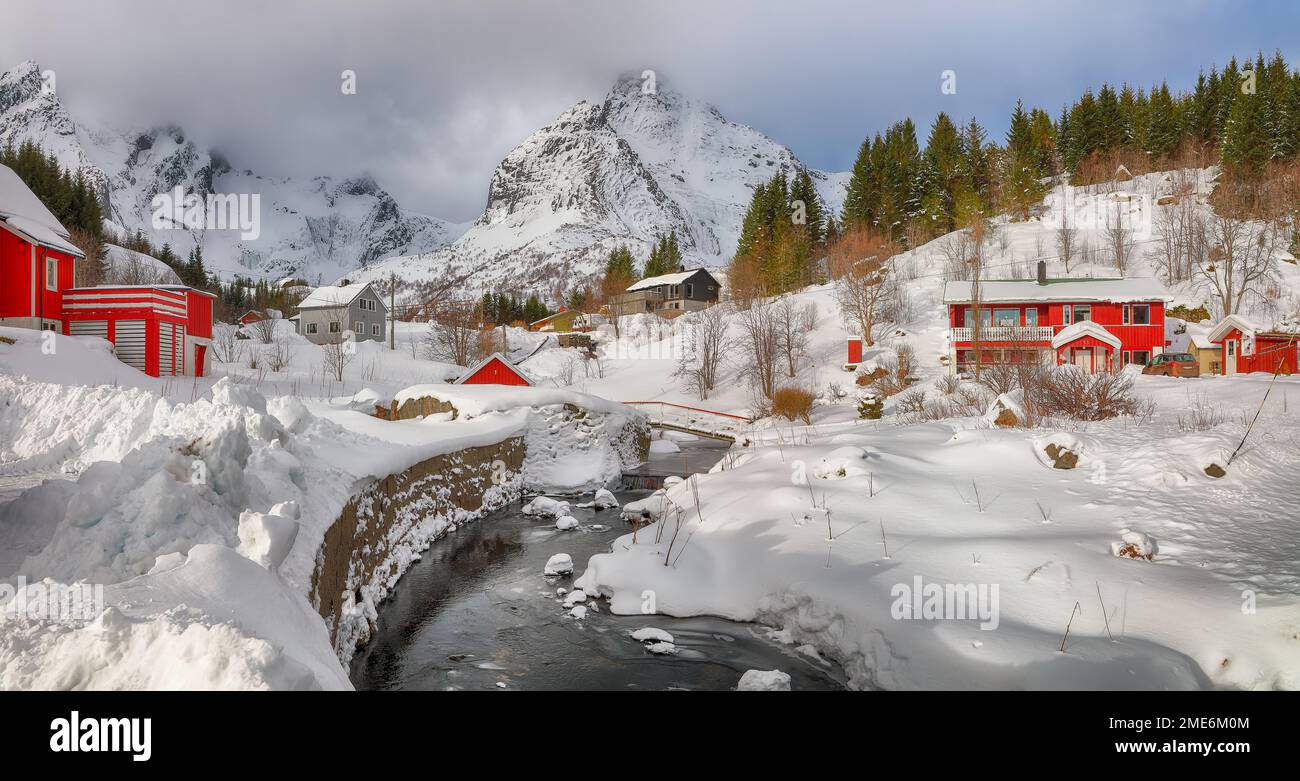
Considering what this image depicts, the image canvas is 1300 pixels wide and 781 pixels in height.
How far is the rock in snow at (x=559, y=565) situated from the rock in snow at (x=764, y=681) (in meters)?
5.32

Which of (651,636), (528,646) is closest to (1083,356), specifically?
(651,636)

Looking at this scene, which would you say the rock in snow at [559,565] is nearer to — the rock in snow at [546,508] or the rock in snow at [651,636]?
the rock in snow at [651,636]

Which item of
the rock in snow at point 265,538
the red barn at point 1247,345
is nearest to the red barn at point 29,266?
the rock in snow at point 265,538

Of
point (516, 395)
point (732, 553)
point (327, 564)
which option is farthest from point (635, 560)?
point (516, 395)

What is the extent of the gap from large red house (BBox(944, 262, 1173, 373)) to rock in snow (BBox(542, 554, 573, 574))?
31994 millimetres

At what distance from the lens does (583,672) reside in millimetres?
8242

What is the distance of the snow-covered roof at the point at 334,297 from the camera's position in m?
60.1

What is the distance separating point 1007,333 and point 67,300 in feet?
154

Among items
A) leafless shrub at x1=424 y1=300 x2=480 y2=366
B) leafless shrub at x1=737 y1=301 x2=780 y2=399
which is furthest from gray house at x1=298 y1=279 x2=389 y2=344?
leafless shrub at x1=737 y1=301 x2=780 y2=399

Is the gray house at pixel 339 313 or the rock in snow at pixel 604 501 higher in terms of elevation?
the gray house at pixel 339 313

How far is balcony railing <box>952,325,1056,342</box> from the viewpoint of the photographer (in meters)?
39.2

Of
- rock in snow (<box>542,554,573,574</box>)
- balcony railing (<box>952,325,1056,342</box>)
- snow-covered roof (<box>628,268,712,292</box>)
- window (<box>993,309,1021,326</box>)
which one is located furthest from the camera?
snow-covered roof (<box>628,268,712,292</box>)

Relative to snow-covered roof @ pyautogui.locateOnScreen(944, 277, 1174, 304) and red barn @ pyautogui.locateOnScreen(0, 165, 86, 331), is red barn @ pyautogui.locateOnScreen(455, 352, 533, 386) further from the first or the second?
snow-covered roof @ pyautogui.locateOnScreen(944, 277, 1174, 304)

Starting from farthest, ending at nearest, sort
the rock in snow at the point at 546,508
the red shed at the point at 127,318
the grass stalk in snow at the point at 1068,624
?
1. the red shed at the point at 127,318
2. the rock in snow at the point at 546,508
3. the grass stalk in snow at the point at 1068,624
